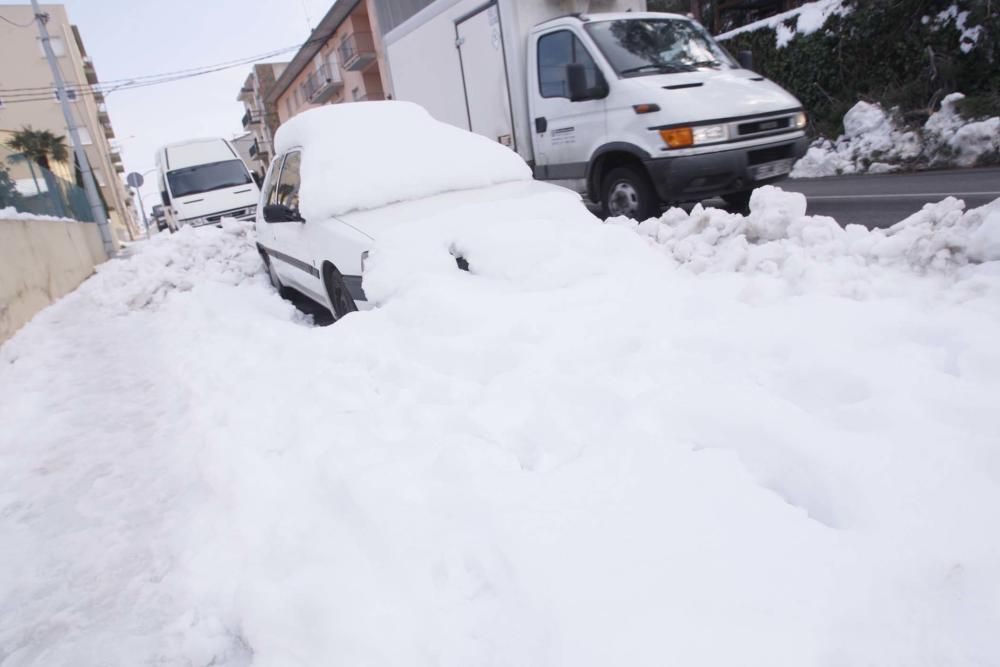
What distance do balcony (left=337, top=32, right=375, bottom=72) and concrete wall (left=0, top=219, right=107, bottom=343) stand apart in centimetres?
1850

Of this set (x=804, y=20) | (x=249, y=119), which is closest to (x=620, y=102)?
(x=804, y=20)

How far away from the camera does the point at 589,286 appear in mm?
3314

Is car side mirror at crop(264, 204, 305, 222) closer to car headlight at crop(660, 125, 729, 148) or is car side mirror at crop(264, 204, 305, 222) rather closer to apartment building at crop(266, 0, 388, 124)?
car headlight at crop(660, 125, 729, 148)

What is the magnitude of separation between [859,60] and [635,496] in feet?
47.2

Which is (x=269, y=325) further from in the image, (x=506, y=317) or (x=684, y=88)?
(x=684, y=88)

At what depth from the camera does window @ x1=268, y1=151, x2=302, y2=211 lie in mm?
5018

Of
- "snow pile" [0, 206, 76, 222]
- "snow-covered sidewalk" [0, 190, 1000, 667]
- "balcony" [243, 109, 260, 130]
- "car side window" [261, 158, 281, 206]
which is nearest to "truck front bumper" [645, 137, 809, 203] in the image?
"snow-covered sidewalk" [0, 190, 1000, 667]

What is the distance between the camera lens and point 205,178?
1396 centimetres

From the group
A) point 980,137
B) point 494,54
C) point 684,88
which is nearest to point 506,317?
point 684,88

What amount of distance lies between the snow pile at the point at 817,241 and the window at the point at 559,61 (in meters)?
2.71

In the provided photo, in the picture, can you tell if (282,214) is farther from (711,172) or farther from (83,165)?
(83,165)

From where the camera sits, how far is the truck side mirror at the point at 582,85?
6039 mm

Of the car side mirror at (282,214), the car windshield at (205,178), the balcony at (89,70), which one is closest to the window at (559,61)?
the car side mirror at (282,214)

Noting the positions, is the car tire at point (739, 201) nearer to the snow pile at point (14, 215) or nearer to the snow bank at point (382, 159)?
the snow bank at point (382, 159)
